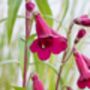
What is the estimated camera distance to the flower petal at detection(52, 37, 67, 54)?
0.59 metres

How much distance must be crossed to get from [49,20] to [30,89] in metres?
0.17

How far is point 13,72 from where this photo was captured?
4.23 ft

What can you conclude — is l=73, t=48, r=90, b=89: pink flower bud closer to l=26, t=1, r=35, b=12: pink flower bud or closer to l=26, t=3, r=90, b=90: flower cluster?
l=26, t=3, r=90, b=90: flower cluster

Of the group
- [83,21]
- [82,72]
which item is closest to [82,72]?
[82,72]

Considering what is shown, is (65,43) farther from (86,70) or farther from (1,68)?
(1,68)

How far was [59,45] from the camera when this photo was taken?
600 mm

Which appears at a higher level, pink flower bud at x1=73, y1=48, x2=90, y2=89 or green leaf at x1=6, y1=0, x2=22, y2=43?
green leaf at x1=6, y1=0, x2=22, y2=43

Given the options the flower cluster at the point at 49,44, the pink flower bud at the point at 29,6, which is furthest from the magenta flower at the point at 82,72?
the pink flower bud at the point at 29,6

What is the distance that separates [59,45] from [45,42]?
1.8 inches

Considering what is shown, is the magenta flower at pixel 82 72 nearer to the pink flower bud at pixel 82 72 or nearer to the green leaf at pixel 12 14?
the pink flower bud at pixel 82 72

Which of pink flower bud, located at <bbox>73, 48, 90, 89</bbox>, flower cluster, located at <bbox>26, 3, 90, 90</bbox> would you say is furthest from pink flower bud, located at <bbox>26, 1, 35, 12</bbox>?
pink flower bud, located at <bbox>73, 48, 90, 89</bbox>

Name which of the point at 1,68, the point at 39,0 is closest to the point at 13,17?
the point at 39,0

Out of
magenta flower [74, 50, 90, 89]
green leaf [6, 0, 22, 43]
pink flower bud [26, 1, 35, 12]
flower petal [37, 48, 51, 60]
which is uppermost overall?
pink flower bud [26, 1, 35, 12]

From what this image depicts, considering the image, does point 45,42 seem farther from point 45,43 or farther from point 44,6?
point 44,6
